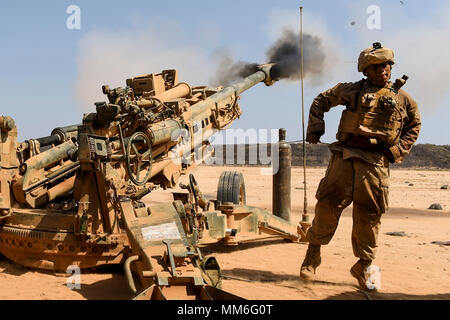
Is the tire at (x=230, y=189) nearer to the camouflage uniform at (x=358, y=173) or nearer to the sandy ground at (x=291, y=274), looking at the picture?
the sandy ground at (x=291, y=274)

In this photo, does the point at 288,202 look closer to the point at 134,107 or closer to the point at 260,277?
the point at 260,277

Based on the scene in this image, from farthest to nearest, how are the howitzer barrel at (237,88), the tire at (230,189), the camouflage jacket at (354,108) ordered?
the tire at (230,189), the howitzer barrel at (237,88), the camouflage jacket at (354,108)

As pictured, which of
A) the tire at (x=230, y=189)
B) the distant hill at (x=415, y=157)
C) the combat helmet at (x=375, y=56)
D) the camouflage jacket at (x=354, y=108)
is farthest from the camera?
the distant hill at (x=415, y=157)

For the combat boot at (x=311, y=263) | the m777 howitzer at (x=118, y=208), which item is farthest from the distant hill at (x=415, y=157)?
the combat boot at (x=311, y=263)

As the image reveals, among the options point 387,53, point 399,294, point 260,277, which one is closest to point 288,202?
point 260,277

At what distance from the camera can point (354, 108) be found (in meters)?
4.83

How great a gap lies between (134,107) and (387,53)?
281 centimetres

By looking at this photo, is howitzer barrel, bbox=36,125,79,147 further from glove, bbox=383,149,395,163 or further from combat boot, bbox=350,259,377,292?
glove, bbox=383,149,395,163

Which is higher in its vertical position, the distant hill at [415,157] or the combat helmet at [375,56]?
the combat helmet at [375,56]

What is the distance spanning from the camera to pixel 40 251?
5410 mm

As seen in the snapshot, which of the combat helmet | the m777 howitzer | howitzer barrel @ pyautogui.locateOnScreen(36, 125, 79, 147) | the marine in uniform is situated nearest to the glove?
the marine in uniform

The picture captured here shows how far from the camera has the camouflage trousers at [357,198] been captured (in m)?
4.75

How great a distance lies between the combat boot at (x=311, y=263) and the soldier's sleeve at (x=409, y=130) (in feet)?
3.99

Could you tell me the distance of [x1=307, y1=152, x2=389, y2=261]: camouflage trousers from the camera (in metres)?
4.75
